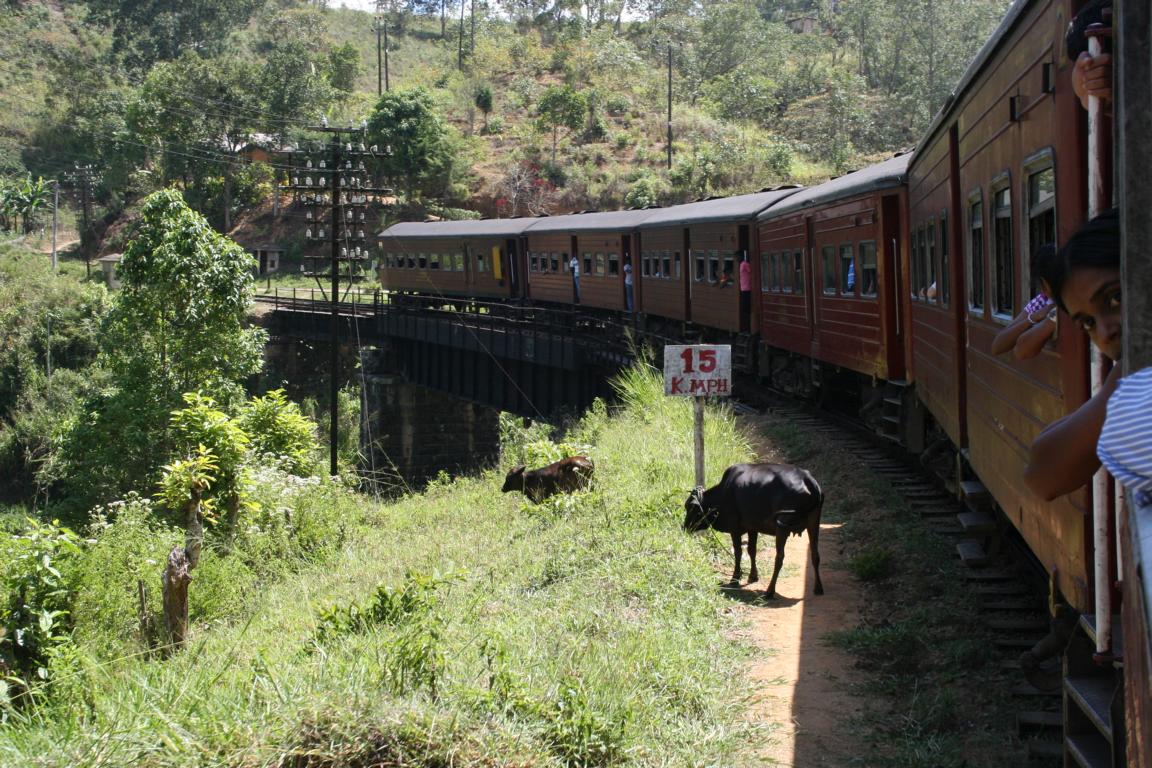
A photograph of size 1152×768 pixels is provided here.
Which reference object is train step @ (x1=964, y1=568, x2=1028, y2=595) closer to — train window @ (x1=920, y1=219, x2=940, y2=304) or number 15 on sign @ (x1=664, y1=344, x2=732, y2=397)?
train window @ (x1=920, y1=219, x2=940, y2=304)

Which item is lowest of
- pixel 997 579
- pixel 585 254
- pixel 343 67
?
pixel 997 579

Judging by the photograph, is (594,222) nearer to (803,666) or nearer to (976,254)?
(976,254)

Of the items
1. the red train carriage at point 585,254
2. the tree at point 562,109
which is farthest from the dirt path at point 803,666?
the tree at point 562,109

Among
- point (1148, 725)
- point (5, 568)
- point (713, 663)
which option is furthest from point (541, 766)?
point (5, 568)

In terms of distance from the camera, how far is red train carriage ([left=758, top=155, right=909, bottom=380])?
13047 millimetres

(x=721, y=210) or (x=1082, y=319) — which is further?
(x=721, y=210)

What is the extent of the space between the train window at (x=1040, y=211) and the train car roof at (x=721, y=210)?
14.8 m

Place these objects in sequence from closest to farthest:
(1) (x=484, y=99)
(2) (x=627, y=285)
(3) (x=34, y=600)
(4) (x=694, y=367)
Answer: (4) (x=694, y=367) → (3) (x=34, y=600) → (2) (x=627, y=285) → (1) (x=484, y=99)

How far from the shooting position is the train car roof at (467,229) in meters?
36.9

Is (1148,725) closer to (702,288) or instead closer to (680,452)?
(680,452)

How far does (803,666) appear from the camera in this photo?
6965 mm

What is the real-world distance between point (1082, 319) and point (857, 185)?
1137 centimetres

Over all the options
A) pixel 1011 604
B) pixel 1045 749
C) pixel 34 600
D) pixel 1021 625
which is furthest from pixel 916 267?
pixel 34 600

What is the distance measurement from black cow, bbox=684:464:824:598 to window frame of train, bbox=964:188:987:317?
5.86 feet
